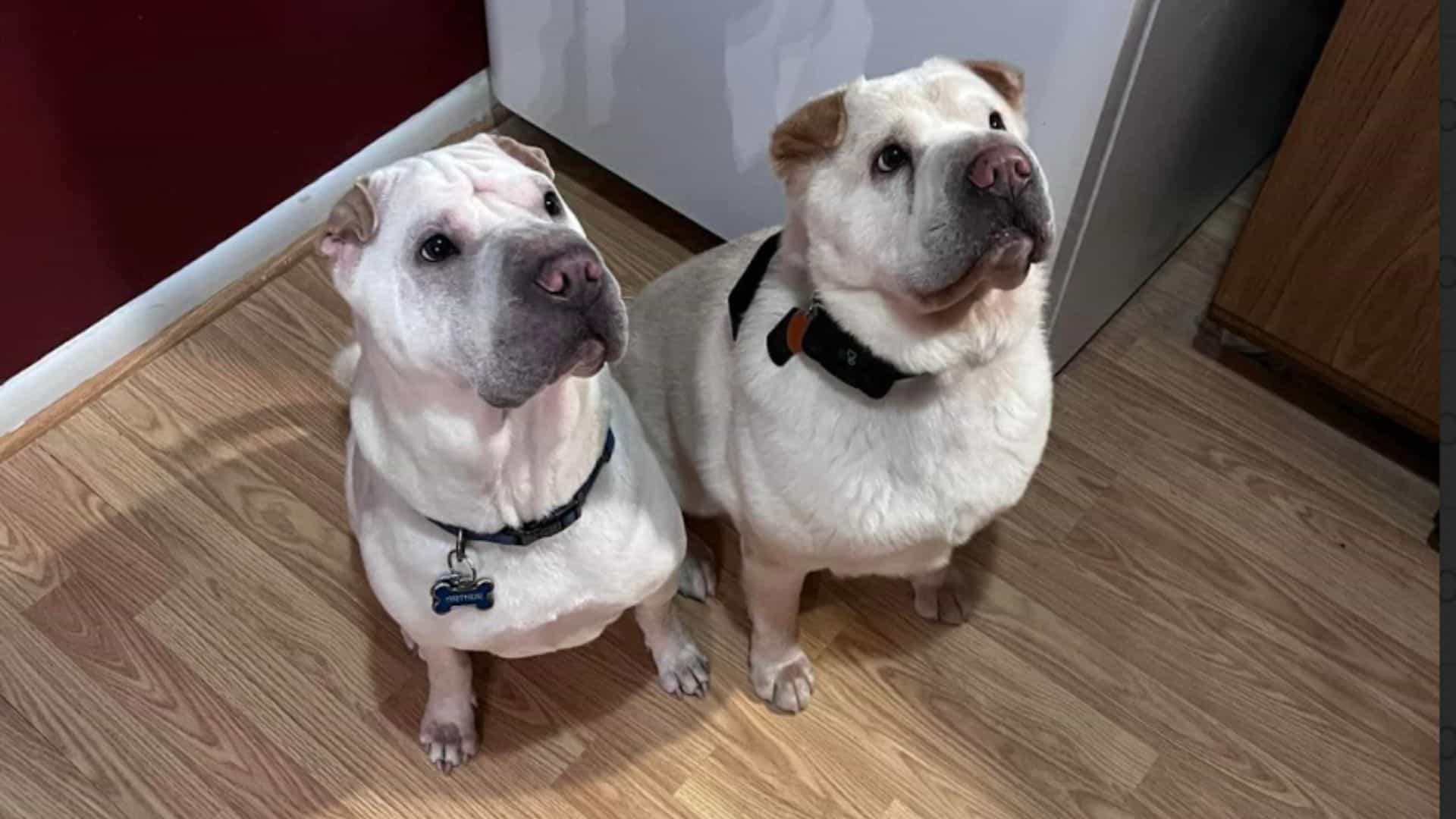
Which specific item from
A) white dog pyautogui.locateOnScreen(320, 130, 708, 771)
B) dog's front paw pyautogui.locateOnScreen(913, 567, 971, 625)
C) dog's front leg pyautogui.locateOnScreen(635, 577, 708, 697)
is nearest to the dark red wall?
white dog pyautogui.locateOnScreen(320, 130, 708, 771)

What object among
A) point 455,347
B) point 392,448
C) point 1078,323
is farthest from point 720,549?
point 455,347

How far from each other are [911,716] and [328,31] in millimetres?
1324

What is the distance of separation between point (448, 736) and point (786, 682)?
439mm

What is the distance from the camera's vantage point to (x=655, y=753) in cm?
177

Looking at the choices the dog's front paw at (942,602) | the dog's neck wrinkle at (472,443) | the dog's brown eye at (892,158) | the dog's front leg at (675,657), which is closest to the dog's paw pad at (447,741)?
the dog's front leg at (675,657)

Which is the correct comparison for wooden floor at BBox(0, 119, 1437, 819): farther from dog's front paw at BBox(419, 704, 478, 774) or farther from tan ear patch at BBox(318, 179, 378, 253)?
tan ear patch at BBox(318, 179, 378, 253)

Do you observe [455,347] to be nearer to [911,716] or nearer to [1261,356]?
[911,716]

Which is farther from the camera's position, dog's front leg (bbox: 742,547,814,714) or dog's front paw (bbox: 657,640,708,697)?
dog's front paw (bbox: 657,640,708,697)

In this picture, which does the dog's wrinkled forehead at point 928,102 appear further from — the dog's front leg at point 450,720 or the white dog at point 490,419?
the dog's front leg at point 450,720

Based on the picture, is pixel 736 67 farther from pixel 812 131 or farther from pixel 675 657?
pixel 675 657

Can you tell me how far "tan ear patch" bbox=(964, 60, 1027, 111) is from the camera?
1331mm

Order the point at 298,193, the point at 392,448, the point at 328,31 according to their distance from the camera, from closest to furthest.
→ 1. the point at 392,448
2. the point at 328,31
3. the point at 298,193

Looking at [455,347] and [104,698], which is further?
[104,698]

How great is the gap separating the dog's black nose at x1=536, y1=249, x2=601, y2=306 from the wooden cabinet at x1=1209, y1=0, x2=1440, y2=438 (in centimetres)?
108
